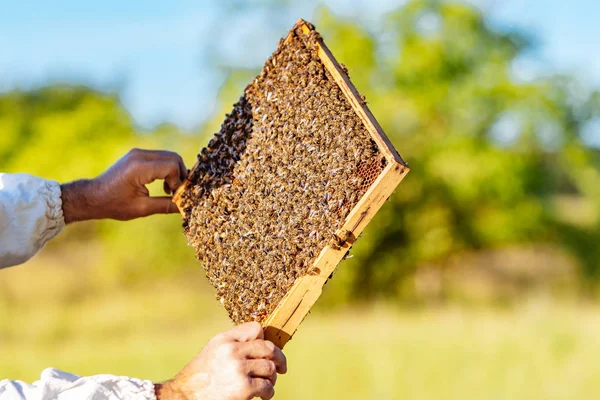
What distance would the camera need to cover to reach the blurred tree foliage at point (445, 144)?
50.9ft

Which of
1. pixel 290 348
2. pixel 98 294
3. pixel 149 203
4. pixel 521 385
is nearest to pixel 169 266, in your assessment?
pixel 98 294

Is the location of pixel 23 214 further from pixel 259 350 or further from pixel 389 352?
pixel 389 352

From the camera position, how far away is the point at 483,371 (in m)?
8.83

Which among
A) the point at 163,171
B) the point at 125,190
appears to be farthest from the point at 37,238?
the point at 163,171

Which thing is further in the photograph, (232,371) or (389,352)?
(389,352)

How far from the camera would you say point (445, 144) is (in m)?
15.5

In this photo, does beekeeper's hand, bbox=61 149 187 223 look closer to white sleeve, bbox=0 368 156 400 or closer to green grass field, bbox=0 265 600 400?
white sleeve, bbox=0 368 156 400

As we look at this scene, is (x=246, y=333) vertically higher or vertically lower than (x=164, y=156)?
lower

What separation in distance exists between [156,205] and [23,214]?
25.0 inches

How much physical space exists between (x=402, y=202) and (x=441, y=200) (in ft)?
3.49

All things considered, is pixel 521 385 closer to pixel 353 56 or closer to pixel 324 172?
pixel 324 172

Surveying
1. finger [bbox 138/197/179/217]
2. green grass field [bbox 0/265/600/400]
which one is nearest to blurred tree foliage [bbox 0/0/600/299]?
green grass field [bbox 0/265/600/400]

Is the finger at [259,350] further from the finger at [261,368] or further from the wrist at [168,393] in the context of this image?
the wrist at [168,393]

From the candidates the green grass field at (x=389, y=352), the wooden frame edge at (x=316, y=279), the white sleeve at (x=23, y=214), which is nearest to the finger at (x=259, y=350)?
the wooden frame edge at (x=316, y=279)
